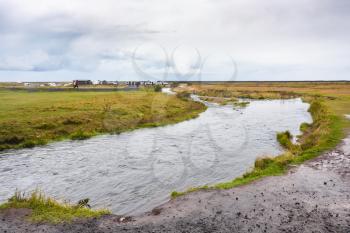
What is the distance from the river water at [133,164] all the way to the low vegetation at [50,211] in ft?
8.28

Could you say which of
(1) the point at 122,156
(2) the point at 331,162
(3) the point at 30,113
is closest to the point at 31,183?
(1) the point at 122,156

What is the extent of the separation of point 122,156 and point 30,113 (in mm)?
26254

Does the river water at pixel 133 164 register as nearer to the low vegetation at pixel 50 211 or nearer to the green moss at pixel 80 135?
the green moss at pixel 80 135

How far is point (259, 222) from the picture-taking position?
14.7 metres

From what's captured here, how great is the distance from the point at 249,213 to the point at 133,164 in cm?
1542

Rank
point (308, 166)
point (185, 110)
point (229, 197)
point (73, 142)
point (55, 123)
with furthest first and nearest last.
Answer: point (185, 110)
point (55, 123)
point (73, 142)
point (308, 166)
point (229, 197)

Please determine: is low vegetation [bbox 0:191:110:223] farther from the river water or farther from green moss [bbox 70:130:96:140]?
green moss [bbox 70:130:96:140]

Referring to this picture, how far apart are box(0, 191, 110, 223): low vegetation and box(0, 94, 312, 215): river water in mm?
2523

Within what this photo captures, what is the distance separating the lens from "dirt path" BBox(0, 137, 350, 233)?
1445 centimetres

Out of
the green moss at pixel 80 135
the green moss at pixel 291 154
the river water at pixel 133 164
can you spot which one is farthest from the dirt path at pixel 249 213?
the green moss at pixel 80 135

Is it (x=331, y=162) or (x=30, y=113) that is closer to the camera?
(x=331, y=162)

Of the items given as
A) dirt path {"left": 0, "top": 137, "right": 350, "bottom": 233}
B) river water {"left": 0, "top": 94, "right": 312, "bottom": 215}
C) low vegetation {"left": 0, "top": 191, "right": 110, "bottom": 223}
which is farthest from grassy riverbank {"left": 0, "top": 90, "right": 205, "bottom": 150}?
dirt path {"left": 0, "top": 137, "right": 350, "bottom": 233}

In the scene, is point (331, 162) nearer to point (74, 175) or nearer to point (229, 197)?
point (229, 197)

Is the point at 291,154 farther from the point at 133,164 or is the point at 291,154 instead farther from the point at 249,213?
the point at 133,164
